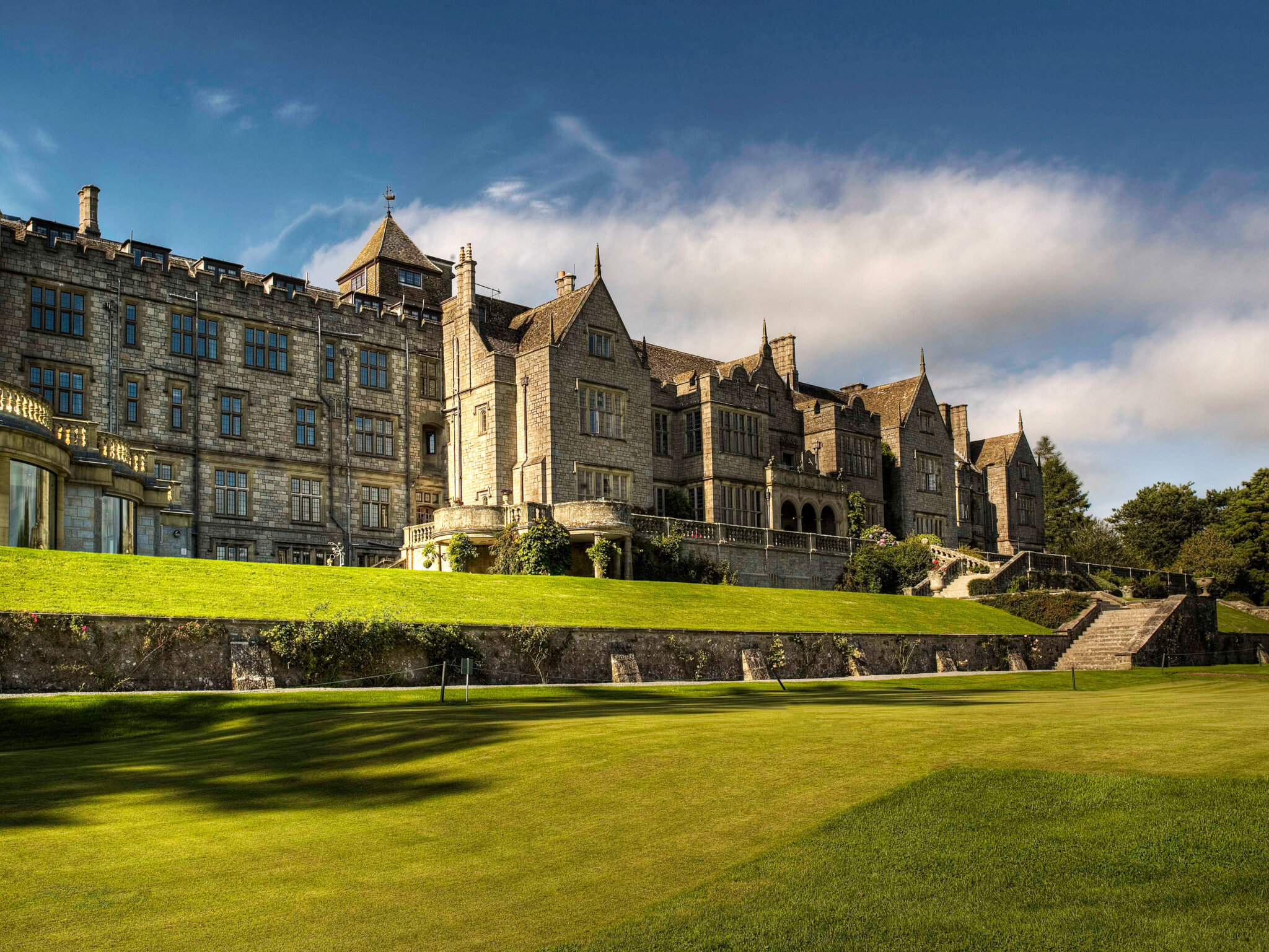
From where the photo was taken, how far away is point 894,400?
65.2 metres

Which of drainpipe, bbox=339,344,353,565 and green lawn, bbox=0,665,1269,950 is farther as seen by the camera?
drainpipe, bbox=339,344,353,565

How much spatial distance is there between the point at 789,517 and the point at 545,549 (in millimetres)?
19481

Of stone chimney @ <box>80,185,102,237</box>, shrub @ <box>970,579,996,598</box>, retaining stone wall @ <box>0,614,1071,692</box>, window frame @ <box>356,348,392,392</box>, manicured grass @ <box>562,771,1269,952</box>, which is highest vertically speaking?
stone chimney @ <box>80,185,102,237</box>

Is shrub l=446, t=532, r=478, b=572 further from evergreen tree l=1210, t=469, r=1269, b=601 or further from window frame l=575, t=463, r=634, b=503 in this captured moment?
evergreen tree l=1210, t=469, r=1269, b=601

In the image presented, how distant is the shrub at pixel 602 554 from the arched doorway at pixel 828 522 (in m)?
18.0

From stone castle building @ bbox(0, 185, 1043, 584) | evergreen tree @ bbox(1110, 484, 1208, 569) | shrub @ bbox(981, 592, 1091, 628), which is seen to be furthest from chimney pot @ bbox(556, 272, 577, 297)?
evergreen tree @ bbox(1110, 484, 1208, 569)

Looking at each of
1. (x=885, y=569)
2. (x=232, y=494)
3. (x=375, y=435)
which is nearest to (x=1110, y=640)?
(x=885, y=569)

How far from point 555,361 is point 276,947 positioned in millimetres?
39687

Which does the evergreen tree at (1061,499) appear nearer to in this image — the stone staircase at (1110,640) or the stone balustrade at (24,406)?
the stone staircase at (1110,640)

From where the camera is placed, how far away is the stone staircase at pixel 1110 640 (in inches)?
1603

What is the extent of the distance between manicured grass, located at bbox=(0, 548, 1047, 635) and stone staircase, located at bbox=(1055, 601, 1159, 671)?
182 centimetres

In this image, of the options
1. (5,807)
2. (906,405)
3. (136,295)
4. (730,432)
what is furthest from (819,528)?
(5,807)

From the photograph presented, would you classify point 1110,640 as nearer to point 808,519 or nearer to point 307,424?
point 808,519

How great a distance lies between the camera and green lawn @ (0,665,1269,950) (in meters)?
7.30
